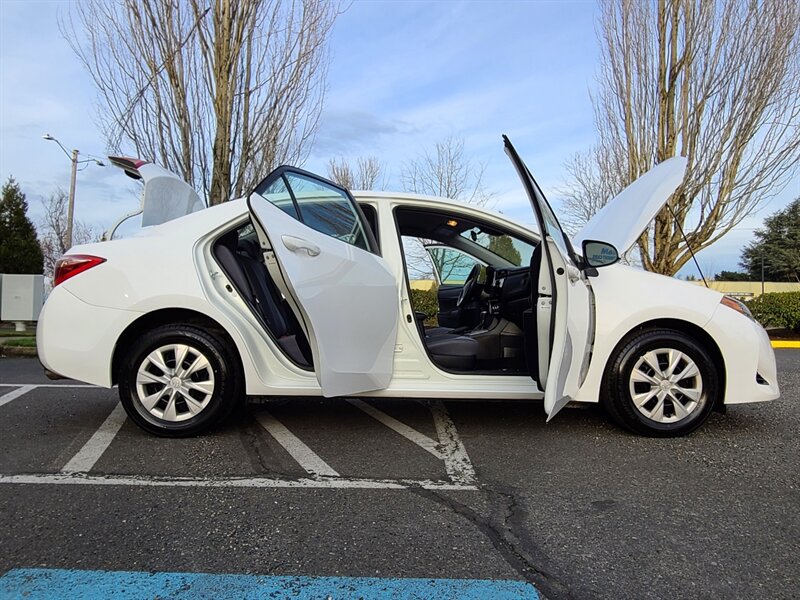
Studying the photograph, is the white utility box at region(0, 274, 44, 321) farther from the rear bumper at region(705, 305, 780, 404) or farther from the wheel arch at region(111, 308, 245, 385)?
the rear bumper at region(705, 305, 780, 404)

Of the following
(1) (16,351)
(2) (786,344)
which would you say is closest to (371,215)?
(1) (16,351)

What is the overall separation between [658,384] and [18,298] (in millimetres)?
15039

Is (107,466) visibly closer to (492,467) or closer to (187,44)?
(492,467)

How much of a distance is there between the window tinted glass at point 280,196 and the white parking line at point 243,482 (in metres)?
1.45

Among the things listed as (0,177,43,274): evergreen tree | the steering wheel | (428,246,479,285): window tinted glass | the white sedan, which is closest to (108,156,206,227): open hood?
the white sedan

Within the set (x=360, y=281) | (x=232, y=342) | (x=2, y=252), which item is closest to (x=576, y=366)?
(x=360, y=281)

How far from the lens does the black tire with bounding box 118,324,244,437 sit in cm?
346

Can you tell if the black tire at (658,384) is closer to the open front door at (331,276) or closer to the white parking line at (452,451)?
the white parking line at (452,451)

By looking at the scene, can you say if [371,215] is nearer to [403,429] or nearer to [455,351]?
[455,351]

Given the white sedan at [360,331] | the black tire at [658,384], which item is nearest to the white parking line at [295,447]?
the white sedan at [360,331]

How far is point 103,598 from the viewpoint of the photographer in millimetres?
1836

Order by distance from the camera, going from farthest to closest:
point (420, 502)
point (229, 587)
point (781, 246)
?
point (781, 246), point (420, 502), point (229, 587)

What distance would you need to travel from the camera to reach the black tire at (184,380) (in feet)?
11.3

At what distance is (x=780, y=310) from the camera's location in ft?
36.1
